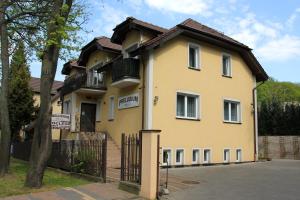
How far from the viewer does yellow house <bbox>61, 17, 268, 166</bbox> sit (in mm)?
20141

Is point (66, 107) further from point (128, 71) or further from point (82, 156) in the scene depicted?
point (82, 156)

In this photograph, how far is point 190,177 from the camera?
15.4 metres

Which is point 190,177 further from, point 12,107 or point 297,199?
point 12,107

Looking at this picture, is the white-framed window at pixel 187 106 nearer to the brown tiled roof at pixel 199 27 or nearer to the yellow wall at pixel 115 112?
the yellow wall at pixel 115 112

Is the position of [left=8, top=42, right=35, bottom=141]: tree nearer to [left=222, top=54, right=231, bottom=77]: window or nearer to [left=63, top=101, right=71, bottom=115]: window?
[left=63, top=101, right=71, bottom=115]: window

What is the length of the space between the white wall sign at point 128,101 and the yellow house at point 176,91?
0.05 m

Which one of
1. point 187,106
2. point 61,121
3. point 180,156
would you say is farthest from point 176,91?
point 61,121

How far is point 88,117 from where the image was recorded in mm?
26344

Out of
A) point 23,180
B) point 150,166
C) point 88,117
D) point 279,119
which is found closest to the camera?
point 150,166

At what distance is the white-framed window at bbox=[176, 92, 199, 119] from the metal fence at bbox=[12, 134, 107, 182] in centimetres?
621

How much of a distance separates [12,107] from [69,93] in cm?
838

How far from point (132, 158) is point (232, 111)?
13332 mm

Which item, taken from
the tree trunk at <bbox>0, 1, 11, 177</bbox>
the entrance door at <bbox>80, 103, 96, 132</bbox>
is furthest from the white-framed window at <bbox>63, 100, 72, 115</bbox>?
the tree trunk at <bbox>0, 1, 11, 177</bbox>

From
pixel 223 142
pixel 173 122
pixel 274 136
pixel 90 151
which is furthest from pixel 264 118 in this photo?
pixel 90 151
